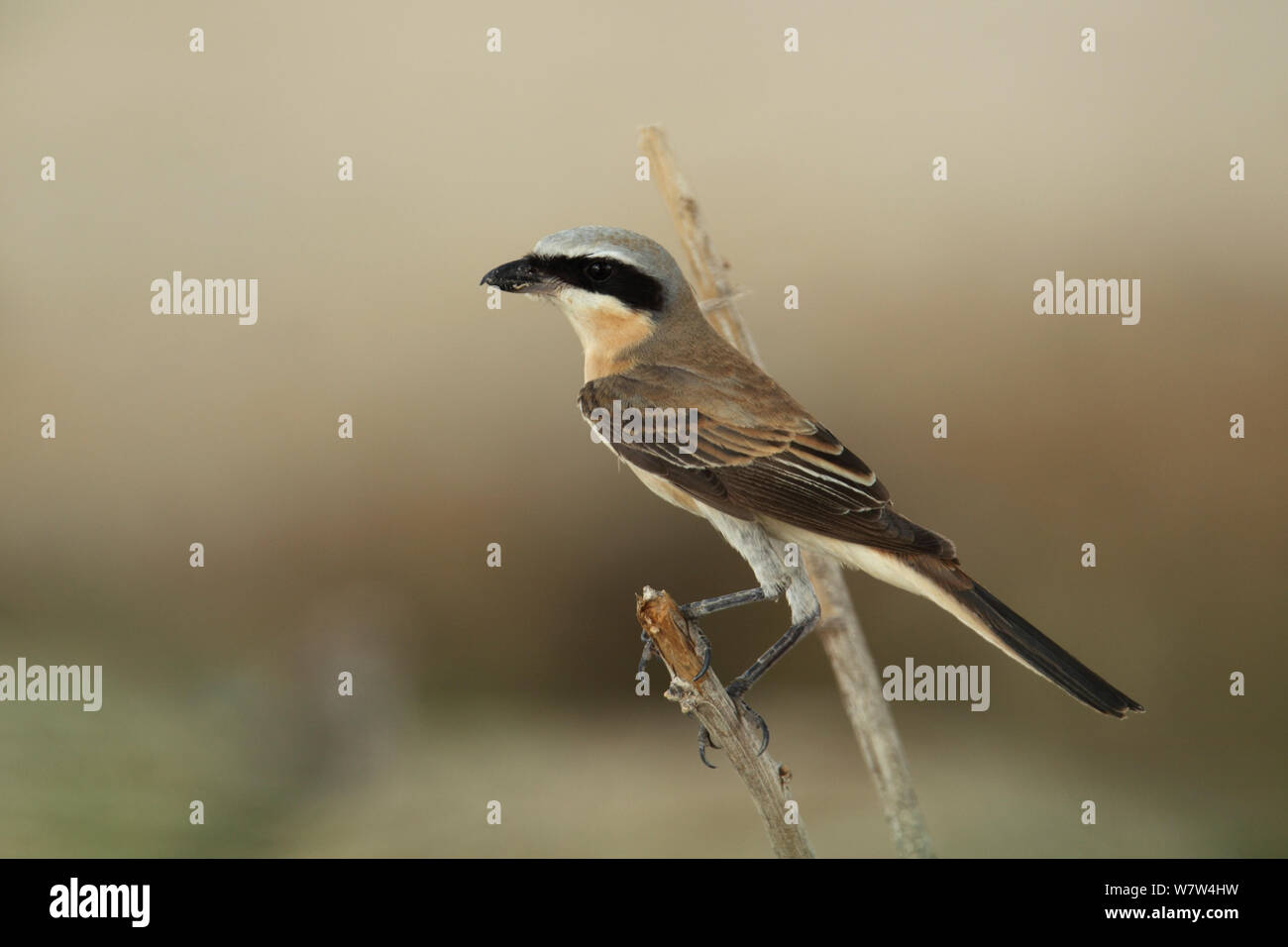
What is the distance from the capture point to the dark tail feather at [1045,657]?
1.97 metres

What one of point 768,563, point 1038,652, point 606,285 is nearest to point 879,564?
point 768,563

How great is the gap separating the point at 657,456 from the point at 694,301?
0.48 metres

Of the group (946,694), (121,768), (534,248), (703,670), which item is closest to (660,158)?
(534,248)

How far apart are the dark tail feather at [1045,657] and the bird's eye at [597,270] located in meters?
0.97

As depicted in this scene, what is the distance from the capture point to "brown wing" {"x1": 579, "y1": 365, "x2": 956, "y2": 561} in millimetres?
2301

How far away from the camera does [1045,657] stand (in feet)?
6.79

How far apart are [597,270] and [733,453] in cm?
48

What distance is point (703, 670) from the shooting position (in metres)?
2.11

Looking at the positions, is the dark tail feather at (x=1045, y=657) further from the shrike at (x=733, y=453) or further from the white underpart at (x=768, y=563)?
the white underpart at (x=768, y=563)

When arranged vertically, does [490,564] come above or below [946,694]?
above

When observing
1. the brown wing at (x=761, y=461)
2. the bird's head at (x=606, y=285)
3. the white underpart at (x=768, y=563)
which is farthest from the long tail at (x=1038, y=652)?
the bird's head at (x=606, y=285)

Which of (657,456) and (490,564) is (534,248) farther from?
(490,564)
